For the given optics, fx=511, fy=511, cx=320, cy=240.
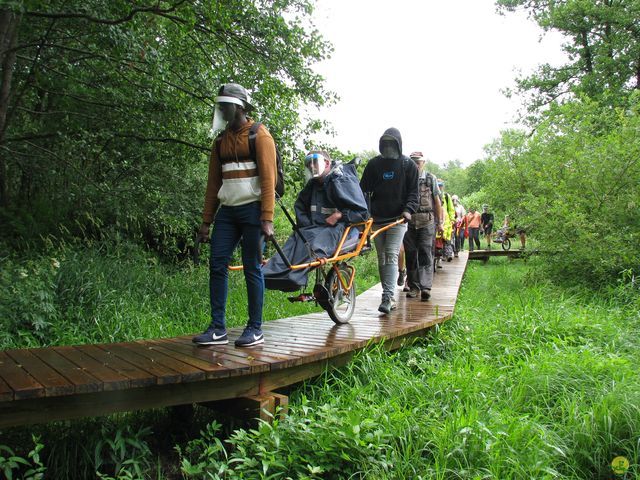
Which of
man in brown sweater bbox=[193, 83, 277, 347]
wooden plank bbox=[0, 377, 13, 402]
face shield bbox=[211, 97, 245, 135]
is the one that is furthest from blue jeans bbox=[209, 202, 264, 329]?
wooden plank bbox=[0, 377, 13, 402]

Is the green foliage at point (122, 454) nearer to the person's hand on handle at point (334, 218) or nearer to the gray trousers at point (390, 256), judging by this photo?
the person's hand on handle at point (334, 218)

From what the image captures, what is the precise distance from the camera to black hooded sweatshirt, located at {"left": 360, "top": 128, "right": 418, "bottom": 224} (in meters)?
5.79

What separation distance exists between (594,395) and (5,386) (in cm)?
389

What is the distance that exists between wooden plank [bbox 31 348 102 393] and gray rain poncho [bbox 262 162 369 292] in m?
1.75

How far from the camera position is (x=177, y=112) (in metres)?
7.61

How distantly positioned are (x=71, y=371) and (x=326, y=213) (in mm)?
2721

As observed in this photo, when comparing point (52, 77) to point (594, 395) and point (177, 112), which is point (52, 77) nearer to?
point (177, 112)

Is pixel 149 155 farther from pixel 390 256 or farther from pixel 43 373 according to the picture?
pixel 43 373

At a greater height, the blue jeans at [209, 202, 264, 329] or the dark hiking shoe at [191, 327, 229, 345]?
the blue jeans at [209, 202, 264, 329]

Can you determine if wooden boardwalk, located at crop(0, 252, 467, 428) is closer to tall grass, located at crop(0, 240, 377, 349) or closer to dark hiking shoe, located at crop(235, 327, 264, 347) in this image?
dark hiking shoe, located at crop(235, 327, 264, 347)

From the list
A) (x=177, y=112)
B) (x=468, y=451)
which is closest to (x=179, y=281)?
(x=177, y=112)

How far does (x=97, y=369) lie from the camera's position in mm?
3070

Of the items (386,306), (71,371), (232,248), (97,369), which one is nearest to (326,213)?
(232,248)

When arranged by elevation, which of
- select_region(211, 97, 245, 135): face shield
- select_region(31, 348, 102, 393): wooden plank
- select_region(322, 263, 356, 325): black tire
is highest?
select_region(211, 97, 245, 135): face shield
